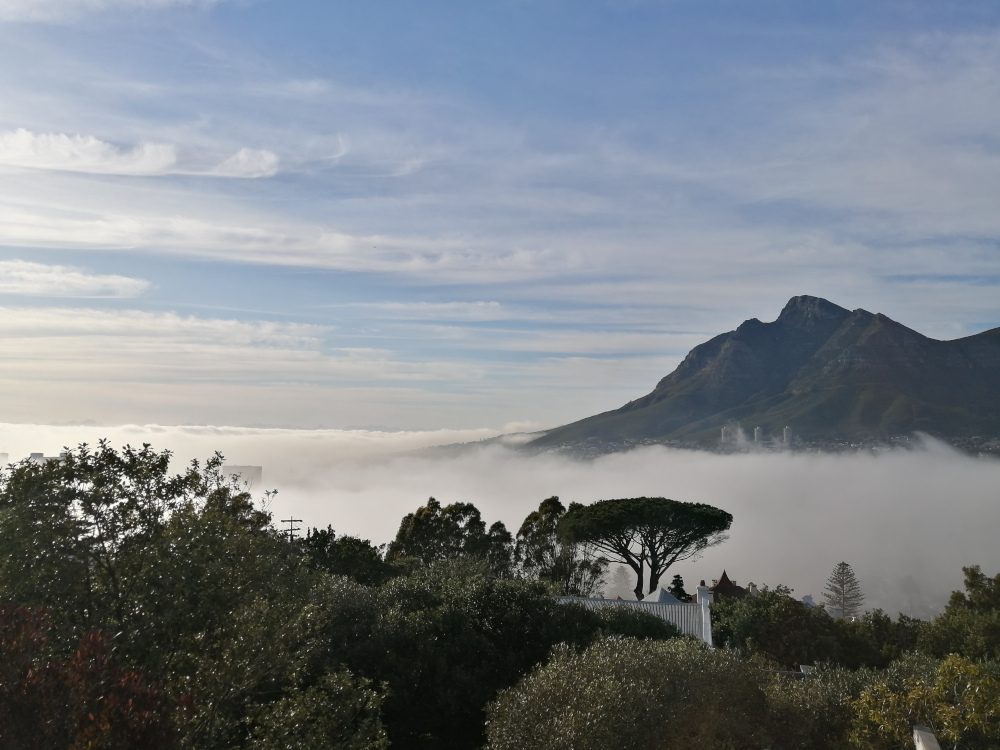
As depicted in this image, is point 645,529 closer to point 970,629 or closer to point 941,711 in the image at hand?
point 970,629

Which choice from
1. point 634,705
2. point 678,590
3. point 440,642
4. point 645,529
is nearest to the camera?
point 634,705

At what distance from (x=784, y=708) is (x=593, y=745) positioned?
4.45 meters

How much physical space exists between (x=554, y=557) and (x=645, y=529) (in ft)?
22.9

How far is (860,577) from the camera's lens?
158500 millimetres

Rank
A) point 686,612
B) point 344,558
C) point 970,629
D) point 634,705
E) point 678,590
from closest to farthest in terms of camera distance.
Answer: point 634,705
point 970,629
point 686,612
point 344,558
point 678,590

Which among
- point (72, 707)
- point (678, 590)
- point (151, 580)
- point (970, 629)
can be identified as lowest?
point (678, 590)

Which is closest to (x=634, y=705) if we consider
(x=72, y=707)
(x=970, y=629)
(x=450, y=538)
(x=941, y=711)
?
(x=941, y=711)

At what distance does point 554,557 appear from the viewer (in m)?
54.7

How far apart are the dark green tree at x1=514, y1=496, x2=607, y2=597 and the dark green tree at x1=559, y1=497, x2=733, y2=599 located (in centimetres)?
155

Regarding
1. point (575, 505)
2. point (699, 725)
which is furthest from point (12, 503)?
point (575, 505)

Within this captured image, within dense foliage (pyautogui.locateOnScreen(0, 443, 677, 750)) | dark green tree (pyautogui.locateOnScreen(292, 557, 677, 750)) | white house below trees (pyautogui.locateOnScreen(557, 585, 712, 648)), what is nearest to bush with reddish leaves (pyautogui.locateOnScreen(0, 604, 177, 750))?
dense foliage (pyautogui.locateOnScreen(0, 443, 677, 750))

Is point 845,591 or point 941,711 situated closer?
point 941,711

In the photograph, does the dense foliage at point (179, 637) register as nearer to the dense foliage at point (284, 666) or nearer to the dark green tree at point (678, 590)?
the dense foliage at point (284, 666)

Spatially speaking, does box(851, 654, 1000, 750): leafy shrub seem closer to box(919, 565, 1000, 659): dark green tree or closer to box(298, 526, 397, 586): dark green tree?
box(919, 565, 1000, 659): dark green tree
